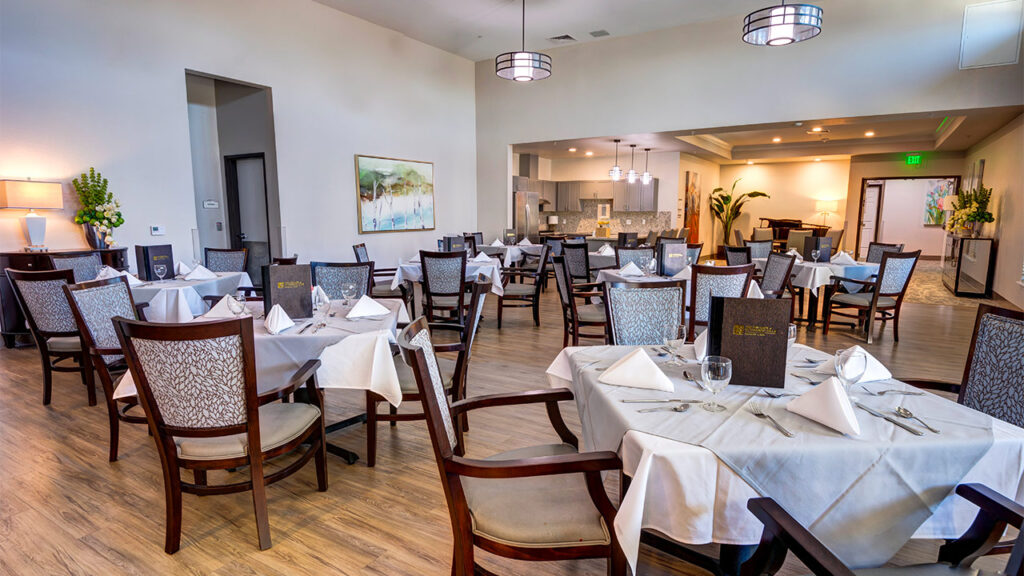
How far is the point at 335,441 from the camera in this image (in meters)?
3.20

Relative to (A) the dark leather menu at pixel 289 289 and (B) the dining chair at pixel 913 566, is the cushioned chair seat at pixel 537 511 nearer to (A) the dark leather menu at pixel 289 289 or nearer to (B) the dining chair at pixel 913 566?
(B) the dining chair at pixel 913 566

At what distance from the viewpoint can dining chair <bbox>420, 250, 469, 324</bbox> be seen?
5.22 m

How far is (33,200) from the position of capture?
5047 mm

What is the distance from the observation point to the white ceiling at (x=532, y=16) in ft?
25.3

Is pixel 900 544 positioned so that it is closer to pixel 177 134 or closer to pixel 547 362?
pixel 547 362

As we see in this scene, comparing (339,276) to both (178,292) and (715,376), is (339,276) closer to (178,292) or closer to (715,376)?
(178,292)

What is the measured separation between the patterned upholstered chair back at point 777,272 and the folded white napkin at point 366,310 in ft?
12.3

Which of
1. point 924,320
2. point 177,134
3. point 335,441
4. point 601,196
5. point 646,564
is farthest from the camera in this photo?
point 601,196

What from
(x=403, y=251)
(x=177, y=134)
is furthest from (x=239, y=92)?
(x=403, y=251)

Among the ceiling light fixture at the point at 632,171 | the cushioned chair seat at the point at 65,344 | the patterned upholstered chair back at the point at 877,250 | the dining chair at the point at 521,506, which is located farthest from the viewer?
the ceiling light fixture at the point at 632,171

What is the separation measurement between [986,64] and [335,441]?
872 centimetres

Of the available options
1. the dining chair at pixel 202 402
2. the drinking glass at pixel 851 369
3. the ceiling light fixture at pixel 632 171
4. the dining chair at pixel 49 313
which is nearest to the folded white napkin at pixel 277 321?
the dining chair at pixel 202 402

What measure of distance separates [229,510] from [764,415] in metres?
2.35

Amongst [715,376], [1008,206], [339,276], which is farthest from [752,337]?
[1008,206]
